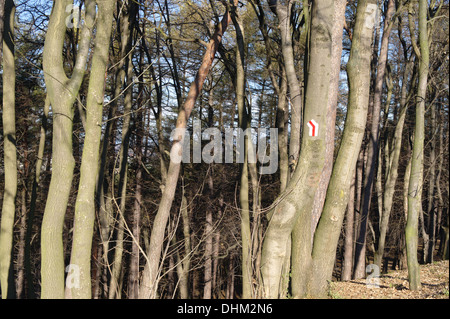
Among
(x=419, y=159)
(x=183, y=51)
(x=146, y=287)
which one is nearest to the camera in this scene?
(x=146, y=287)

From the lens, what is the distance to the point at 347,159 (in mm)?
5527

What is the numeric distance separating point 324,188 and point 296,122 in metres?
1.82

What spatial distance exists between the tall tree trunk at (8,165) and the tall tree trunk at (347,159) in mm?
5781

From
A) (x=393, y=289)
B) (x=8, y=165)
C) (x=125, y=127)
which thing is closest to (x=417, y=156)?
(x=393, y=289)

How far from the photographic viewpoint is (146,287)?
18.9ft

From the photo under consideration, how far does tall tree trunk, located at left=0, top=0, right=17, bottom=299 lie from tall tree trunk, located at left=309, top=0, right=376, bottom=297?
228 inches

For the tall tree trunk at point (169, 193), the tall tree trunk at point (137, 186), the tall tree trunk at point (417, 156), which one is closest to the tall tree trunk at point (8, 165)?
the tall tree trunk at point (169, 193)

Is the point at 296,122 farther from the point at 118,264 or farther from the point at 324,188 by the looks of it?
the point at 118,264

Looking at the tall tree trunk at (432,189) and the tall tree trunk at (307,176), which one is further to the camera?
the tall tree trunk at (432,189)

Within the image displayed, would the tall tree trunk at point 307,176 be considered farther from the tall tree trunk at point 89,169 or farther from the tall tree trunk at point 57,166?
the tall tree trunk at point 57,166

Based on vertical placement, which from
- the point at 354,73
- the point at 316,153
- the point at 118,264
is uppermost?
the point at 354,73

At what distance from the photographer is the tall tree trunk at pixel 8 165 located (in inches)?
301

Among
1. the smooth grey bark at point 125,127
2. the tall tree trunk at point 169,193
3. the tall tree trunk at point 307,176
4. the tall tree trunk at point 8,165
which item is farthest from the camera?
the smooth grey bark at point 125,127
